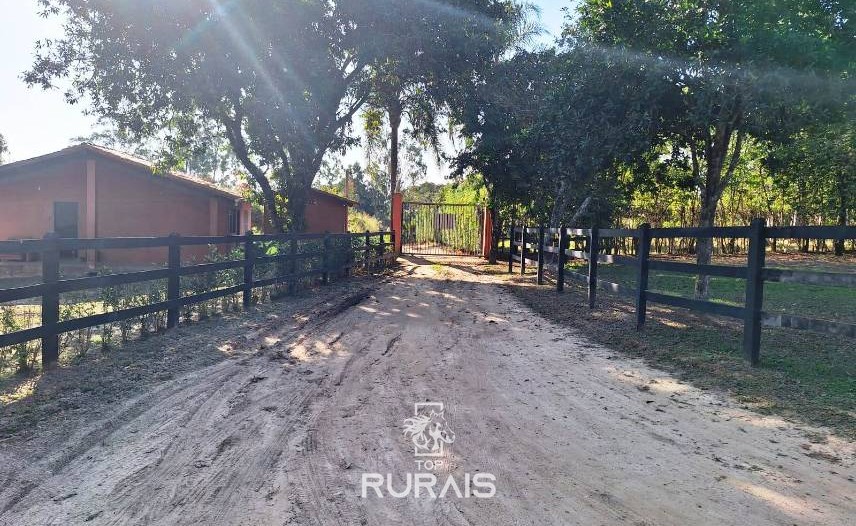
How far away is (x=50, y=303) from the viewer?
5.09 metres

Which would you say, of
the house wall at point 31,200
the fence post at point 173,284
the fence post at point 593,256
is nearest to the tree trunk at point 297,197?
the fence post at point 173,284

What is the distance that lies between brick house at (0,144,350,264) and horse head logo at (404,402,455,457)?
18245 mm

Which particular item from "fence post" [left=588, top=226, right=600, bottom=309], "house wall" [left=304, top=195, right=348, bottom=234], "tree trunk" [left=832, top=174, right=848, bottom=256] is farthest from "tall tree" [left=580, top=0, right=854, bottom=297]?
"house wall" [left=304, top=195, right=348, bottom=234]

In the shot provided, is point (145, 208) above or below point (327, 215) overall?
below

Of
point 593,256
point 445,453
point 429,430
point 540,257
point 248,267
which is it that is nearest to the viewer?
point 445,453

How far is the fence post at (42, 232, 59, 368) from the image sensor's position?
197 inches

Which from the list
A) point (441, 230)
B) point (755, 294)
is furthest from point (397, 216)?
point (755, 294)

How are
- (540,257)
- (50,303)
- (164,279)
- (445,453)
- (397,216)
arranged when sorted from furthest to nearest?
1. (397,216)
2. (540,257)
3. (164,279)
4. (50,303)
5. (445,453)

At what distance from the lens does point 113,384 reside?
4680mm

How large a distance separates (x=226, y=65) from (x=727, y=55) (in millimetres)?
9969

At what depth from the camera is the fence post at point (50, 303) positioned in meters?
5.00

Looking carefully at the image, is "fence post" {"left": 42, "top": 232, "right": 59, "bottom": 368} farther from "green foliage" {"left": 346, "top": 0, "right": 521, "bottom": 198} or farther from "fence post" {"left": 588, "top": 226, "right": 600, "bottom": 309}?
"green foliage" {"left": 346, "top": 0, "right": 521, "bottom": 198}

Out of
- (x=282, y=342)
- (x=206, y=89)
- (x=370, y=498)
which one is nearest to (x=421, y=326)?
(x=282, y=342)

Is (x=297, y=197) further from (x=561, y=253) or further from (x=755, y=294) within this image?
(x=755, y=294)
